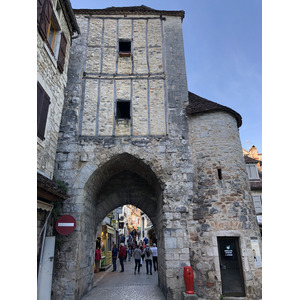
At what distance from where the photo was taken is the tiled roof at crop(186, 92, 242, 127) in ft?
21.8

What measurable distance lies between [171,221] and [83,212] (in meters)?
2.19

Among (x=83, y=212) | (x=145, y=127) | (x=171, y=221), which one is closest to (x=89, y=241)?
(x=83, y=212)

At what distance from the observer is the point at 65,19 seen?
21.6 feet

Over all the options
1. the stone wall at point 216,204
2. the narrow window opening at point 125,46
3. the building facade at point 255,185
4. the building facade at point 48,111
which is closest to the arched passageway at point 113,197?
the building facade at point 48,111

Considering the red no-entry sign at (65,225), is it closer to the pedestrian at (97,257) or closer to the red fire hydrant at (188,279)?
the red fire hydrant at (188,279)

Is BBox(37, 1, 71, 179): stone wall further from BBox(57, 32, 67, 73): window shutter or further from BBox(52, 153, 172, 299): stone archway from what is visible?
BBox(52, 153, 172, 299): stone archway

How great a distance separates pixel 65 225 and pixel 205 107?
4812 millimetres

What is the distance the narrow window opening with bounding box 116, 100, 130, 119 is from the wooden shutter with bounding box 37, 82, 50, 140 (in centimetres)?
238

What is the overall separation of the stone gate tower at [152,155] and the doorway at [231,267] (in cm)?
4

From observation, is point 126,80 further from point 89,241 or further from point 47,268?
point 47,268

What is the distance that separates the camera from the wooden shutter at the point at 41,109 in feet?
15.7

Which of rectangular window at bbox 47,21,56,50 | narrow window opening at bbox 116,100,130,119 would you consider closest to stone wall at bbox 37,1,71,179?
rectangular window at bbox 47,21,56,50

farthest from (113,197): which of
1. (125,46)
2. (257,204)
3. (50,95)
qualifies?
(257,204)

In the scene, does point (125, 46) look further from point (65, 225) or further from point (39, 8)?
point (65, 225)
